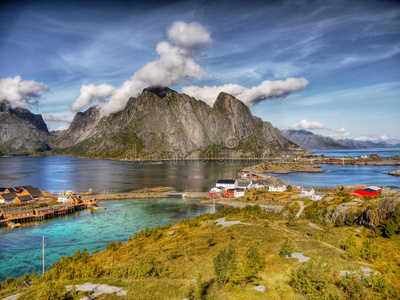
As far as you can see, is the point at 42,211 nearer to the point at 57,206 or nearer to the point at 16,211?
the point at 57,206

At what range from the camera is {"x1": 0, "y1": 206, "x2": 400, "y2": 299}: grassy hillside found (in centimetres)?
1526

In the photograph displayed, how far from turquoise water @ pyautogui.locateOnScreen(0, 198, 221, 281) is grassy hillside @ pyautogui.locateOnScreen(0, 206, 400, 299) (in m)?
15.9

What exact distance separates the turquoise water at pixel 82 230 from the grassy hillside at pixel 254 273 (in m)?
15.9

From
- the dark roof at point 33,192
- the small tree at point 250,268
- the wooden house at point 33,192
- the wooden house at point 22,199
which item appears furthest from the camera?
the dark roof at point 33,192

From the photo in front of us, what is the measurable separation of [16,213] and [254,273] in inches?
2807

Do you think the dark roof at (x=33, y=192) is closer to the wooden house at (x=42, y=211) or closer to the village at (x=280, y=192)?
the wooden house at (x=42, y=211)

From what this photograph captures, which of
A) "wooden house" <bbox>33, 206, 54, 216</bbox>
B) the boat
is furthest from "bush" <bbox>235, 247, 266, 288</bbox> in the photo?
"wooden house" <bbox>33, 206, 54, 216</bbox>

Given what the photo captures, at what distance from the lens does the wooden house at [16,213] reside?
63.6 m

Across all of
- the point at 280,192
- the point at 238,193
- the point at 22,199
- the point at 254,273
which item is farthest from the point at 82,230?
the point at 280,192

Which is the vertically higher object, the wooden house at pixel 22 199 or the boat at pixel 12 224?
the wooden house at pixel 22 199

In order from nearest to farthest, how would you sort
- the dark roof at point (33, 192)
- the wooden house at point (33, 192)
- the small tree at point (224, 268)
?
the small tree at point (224, 268) < the wooden house at point (33, 192) < the dark roof at point (33, 192)

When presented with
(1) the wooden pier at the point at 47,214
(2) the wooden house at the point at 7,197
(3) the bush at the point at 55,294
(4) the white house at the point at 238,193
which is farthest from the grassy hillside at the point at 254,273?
(2) the wooden house at the point at 7,197

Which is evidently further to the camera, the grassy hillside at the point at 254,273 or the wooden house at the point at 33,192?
the wooden house at the point at 33,192

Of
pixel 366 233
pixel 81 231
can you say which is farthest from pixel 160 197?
pixel 366 233
